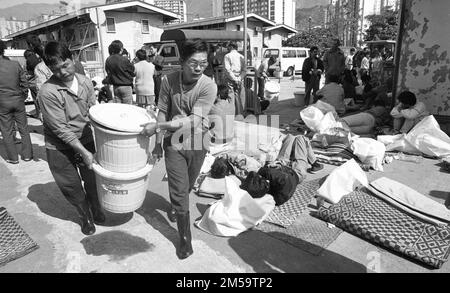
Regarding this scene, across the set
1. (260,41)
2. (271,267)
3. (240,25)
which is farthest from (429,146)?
(260,41)

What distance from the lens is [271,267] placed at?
2.62m

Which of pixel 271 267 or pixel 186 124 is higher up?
pixel 186 124

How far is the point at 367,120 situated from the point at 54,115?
5.51 m

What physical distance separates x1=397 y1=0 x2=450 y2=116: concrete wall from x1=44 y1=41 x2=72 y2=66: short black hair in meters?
6.17

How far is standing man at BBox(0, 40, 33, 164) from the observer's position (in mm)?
4855

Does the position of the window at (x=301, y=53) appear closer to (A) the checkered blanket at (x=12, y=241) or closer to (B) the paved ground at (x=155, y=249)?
(B) the paved ground at (x=155, y=249)

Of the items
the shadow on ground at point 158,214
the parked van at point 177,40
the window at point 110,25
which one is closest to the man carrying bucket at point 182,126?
the shadow on ground at point 158,214

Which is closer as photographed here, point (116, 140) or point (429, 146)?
point (116, 140)

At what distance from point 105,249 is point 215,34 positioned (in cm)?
1634

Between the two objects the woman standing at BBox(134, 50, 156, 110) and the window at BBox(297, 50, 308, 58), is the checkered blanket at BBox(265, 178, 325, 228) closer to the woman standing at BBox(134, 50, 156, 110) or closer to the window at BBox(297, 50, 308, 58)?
the woman standing at BBox(134, 50, 156, 110)

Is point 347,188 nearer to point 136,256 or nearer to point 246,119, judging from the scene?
point 136,256

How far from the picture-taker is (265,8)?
4606 cm

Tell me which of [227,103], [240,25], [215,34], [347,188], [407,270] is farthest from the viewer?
[240,25]

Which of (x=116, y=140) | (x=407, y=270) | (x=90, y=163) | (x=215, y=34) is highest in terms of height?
(x=215, y=34)
